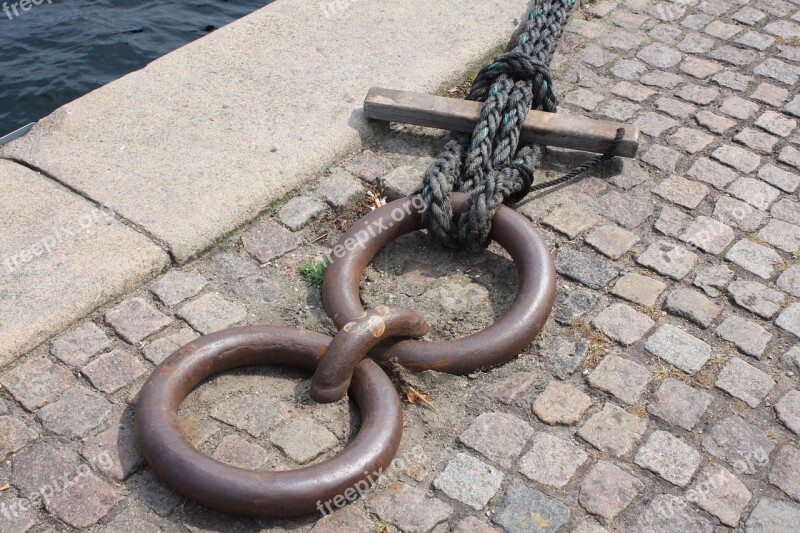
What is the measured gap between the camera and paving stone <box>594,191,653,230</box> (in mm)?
3820

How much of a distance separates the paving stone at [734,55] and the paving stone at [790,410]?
95.7 inches

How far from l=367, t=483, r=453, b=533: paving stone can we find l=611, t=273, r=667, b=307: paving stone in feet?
4.17

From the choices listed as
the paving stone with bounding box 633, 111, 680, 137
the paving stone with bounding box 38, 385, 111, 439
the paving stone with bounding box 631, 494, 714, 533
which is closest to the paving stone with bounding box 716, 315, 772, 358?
the paving stone with bounding box 631, 494, 714, 533

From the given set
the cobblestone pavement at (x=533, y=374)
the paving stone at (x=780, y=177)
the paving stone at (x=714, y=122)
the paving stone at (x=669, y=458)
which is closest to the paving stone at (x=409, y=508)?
the cobblestone pavement at (x=533, y=374)

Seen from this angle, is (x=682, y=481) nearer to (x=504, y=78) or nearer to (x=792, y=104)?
(x=504, y=78)

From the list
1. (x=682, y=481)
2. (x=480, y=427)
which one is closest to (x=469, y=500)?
(x=480, y=427)

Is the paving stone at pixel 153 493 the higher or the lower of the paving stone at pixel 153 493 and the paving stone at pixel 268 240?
A: the lower

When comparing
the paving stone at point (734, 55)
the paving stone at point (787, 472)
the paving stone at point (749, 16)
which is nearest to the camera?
the paving stone at point (787, 472)

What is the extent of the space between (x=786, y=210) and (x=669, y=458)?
1636mm

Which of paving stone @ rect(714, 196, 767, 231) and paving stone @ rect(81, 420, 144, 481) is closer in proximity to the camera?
paving stone @ rect(81, 420, 144, 481)

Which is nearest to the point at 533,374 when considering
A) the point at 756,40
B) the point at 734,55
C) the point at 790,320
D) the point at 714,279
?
the point at 714,279

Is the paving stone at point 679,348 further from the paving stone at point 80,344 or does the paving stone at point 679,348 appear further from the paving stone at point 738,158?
the paving stone at point 80,344

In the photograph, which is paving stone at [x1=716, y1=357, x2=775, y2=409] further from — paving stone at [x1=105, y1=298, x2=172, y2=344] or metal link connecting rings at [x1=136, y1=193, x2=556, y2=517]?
paving stone at [x1=105, y1=298, x2=172, y2=344]

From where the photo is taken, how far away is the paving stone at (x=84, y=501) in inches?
103
